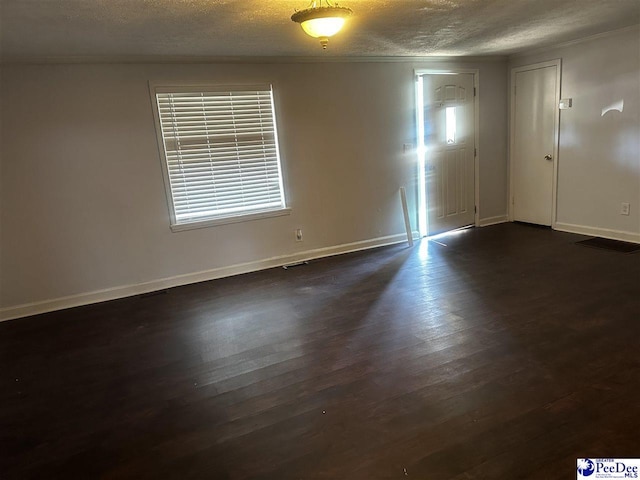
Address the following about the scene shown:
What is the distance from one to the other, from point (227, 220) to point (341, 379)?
8.76 ft

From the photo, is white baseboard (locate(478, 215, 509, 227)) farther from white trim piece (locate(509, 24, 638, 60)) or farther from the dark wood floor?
white trim piece (locate(509, 24, 638, 60))

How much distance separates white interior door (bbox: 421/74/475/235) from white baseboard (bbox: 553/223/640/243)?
1232 mm

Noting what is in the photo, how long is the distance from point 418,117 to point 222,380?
4210 mm

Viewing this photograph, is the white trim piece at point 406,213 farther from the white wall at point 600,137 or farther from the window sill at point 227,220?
the white wall at point 600,137

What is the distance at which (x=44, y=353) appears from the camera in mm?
3248

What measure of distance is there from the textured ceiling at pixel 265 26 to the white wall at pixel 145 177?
30 cm

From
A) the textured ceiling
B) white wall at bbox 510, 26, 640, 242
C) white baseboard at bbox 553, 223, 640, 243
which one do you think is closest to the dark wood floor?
white baseboard at bbox 553, 223, 640, 243

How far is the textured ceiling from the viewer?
9.07ft

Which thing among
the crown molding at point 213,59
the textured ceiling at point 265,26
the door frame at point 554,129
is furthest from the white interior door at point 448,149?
the textured ceiling at point 265,26

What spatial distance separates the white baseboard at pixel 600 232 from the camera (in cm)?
483

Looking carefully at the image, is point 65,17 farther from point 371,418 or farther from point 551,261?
point 551,261

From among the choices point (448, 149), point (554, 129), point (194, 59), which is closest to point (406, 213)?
point (448, 149)

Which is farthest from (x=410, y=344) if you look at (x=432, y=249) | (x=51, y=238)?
(x=51, y=238)

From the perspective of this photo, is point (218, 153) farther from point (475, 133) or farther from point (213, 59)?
point (475, 133)
